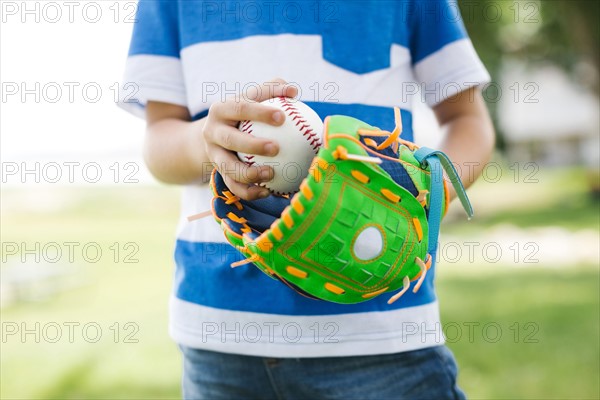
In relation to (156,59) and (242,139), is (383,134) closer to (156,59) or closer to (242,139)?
(242,139)

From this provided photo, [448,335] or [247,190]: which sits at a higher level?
[247,190]

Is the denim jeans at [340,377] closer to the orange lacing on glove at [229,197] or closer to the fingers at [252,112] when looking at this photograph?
the orange lacing on glove at [229,197]

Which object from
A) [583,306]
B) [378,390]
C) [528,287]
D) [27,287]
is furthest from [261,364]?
[27,287]

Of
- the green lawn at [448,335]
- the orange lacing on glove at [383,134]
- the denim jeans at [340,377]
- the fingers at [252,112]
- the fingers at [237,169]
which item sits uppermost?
the fingers at [252,112]

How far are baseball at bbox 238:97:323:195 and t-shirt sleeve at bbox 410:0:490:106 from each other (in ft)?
1.30

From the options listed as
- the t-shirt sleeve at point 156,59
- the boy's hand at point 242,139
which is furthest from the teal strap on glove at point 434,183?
the t-shirt sleeve at point 156,59

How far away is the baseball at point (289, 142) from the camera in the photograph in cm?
95

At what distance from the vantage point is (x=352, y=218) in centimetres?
92

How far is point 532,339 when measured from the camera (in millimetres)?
3914

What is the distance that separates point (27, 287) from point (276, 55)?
6.48 m

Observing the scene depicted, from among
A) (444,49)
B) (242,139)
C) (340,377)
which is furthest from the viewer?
(444,49)

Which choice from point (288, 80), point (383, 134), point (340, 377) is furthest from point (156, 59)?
point (340, 377)

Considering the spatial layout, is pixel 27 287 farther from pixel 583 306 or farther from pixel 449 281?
→ pixel 583 306

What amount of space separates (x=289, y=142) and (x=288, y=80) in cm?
28
